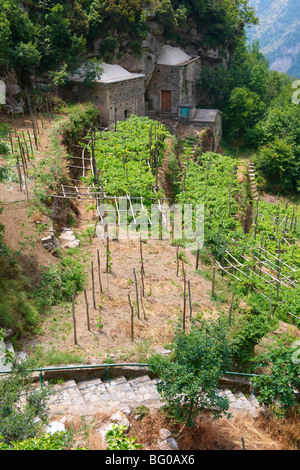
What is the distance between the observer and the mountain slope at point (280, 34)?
8175 cm

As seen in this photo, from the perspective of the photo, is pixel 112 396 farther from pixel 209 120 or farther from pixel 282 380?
pixel 209 120

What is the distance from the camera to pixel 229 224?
15.7m

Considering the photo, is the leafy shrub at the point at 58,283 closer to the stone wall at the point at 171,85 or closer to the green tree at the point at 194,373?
the green tree at the point at 194,373

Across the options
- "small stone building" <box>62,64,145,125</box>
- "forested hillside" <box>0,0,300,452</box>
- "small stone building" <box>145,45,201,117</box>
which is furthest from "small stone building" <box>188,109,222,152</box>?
"small stone building" <box>62,64,145,125</box>

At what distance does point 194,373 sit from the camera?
22.5ft

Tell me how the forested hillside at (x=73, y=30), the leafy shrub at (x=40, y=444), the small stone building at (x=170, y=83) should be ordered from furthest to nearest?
1. the small stone building at (x=170, y=83)
2. the forested hillside at (x=73, y=30)
3. the leafy shrub at (x=40, y=444)

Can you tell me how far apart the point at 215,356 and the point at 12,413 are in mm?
3256

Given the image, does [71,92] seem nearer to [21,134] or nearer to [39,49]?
[39,49]

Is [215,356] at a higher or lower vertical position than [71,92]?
lower

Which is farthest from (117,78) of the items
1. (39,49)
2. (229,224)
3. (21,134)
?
(229,224)

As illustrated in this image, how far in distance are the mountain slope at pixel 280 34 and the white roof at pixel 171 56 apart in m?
55.9

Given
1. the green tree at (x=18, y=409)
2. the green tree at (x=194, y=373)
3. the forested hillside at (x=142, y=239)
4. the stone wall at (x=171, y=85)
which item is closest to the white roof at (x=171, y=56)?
the forested hillside at (x=142, y=239)

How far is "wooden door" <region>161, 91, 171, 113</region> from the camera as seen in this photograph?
25469mm

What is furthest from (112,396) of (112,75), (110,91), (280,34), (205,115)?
(280,34)
